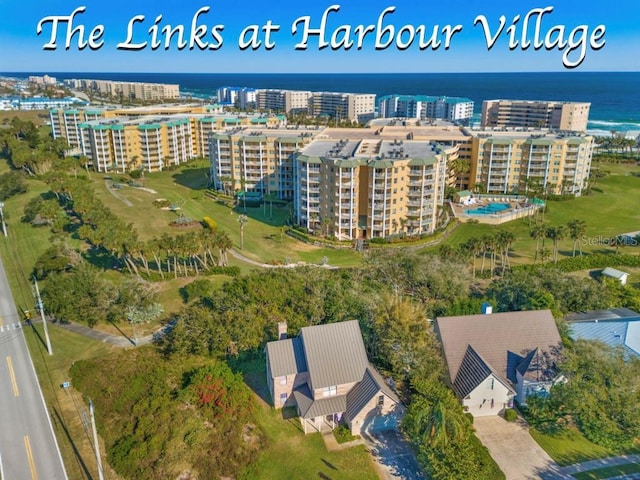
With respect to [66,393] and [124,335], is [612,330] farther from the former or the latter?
[66,393]

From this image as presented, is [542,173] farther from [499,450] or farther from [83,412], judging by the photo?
[83,412]

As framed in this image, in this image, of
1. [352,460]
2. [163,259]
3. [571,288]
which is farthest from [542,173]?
[352,460]

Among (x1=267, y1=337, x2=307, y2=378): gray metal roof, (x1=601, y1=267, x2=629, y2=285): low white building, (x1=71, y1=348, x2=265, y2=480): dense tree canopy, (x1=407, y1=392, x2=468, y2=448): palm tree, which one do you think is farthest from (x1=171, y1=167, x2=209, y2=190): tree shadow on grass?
(x1=407, y1=392, x2=468, y2=448): palm tree

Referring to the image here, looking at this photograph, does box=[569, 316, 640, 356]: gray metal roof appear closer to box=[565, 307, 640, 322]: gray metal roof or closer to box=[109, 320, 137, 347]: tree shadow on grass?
box=[565, 307, 640, 322]: gray metal roof

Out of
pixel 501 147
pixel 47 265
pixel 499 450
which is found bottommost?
pixel 499 450

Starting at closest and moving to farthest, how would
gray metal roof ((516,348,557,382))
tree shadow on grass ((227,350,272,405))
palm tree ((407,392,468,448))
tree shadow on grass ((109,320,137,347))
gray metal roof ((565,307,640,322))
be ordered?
Result: palm tree ((407,392,468,448)), gray metal roof ((516,348,557,382)), tree shadow on grass ((227,350,272,405)), tree shadow on grass ((109,320,137,347)), gray metal roof ((565,307,640,322))

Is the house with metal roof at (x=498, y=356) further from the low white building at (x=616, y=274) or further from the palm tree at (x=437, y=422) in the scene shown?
the low white building at (x=616, y=274)

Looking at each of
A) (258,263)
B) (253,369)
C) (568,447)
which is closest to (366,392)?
(253,369)
